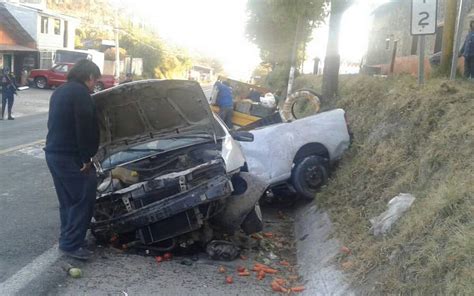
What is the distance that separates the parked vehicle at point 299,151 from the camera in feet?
24.3

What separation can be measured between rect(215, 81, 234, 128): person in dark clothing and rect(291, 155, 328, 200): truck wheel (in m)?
6.31

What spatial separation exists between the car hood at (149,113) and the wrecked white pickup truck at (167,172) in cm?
1

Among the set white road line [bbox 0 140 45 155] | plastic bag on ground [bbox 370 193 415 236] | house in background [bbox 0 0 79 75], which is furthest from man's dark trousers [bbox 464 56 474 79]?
house in background [bbox 0 0 79 75]

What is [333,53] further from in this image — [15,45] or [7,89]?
[15,45]

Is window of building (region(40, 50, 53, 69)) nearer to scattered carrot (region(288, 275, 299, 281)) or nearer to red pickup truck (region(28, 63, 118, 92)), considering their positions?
red pickup truck (region(28, 63, 118, 92))

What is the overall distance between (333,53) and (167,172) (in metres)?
8.85

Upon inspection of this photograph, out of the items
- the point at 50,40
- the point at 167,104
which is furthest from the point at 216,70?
the point at 167,104

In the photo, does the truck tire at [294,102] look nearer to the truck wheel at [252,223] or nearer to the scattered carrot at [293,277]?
the truck wheel at [252,223]

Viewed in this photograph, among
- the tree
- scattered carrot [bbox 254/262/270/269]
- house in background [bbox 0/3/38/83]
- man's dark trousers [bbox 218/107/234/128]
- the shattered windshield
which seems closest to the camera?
scattered carrot [bbox 254/262/270/269]

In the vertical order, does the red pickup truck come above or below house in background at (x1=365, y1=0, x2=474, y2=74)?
below

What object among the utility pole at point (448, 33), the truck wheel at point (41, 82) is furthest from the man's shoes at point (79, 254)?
the truck wheel at point (41, 82)

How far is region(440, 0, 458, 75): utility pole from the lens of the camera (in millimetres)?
9820

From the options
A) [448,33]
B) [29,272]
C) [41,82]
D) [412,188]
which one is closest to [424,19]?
[448,33]

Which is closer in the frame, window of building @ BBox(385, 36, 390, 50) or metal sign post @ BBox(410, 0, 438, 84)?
metal sign post @ BBox(410, 0, 438, 84)
